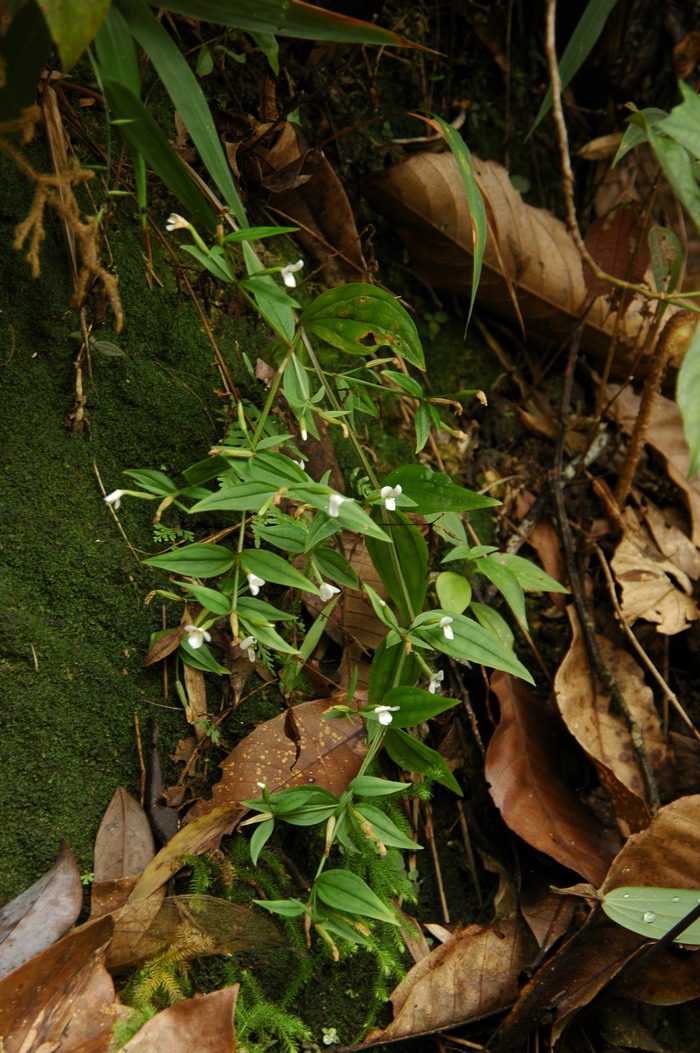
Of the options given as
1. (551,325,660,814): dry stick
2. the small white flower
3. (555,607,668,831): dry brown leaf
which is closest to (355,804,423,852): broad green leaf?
the small white flower

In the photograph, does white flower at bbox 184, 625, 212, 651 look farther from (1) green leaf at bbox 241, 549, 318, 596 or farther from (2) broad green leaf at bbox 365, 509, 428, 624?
(2) broad green leaf at bbox 365, 509, 428, 624

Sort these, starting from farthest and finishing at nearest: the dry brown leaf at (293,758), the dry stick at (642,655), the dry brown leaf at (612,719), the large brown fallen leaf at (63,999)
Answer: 1. the dry stick at (642,655)
2. the dry brown leaf at (612,719)
3. the dry brown leaf at (293,758)
4. the large brown fallen leaf at (63,999)

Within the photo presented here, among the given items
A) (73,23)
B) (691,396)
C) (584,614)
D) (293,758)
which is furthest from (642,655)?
(73,23)

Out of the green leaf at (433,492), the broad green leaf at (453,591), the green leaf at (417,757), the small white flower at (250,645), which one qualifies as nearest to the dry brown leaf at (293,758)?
the green leaf at (417,757)

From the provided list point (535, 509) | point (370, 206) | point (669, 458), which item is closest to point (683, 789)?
point (535, 509)

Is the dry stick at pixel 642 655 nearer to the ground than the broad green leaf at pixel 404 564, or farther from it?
nearer to the ground

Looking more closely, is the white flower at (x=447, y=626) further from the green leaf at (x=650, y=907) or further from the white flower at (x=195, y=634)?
the green leaf at (x=650, y=907)

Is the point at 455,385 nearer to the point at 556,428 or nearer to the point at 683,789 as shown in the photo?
the point at 556,428
